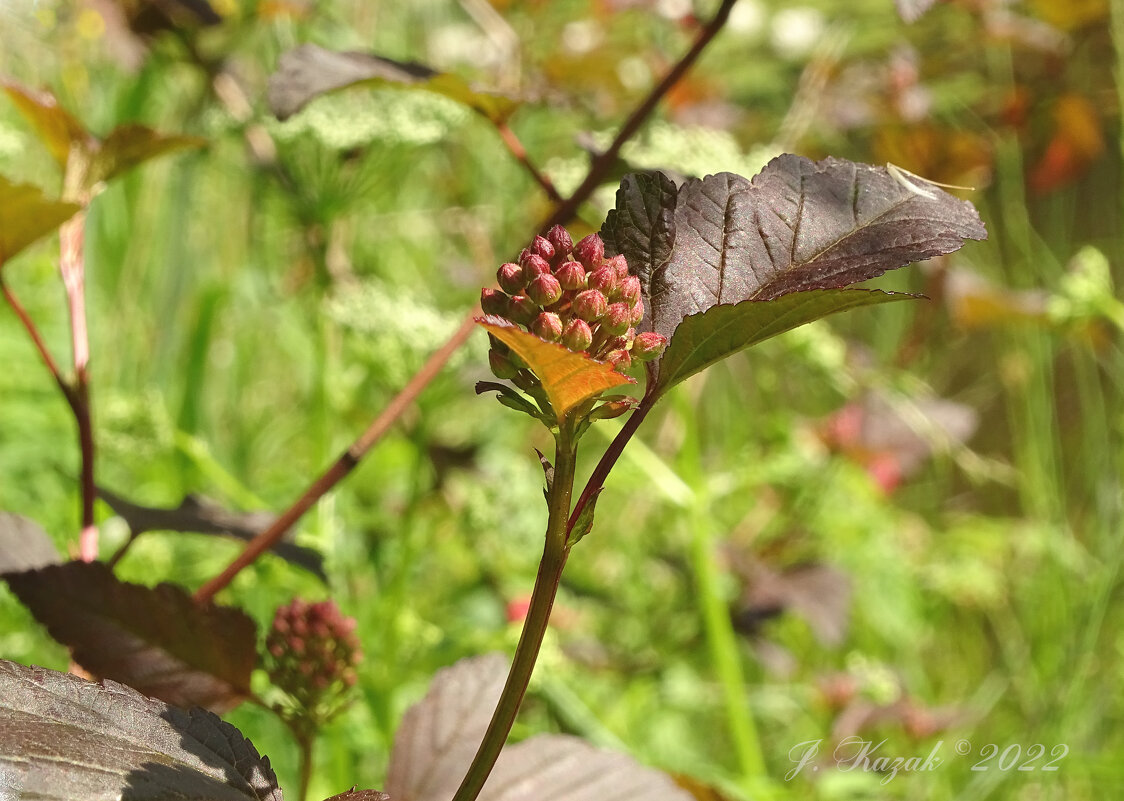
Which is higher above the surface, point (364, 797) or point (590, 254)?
point (590, 254)

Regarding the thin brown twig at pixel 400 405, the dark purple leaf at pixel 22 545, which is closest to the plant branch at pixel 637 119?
the thin brown twig at pixel 400 405

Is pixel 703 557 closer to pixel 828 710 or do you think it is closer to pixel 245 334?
pixel 828 710

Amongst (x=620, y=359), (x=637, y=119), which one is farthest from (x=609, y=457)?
(x=637, y=119)

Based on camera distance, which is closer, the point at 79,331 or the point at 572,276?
the point at 572,276

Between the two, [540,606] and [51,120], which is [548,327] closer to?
[540,606]

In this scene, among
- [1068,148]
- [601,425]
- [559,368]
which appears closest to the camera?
[559,368]

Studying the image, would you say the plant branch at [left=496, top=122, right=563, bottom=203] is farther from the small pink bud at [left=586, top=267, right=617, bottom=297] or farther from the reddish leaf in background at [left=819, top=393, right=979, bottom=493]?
the reddish leaf in background at [left=819, top=393, right=979, bottom=493]

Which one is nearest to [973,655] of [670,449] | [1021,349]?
[1021,349]

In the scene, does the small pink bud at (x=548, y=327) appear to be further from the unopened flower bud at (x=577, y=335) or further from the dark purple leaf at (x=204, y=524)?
the dark purple leaf at (x=204, y=524)
